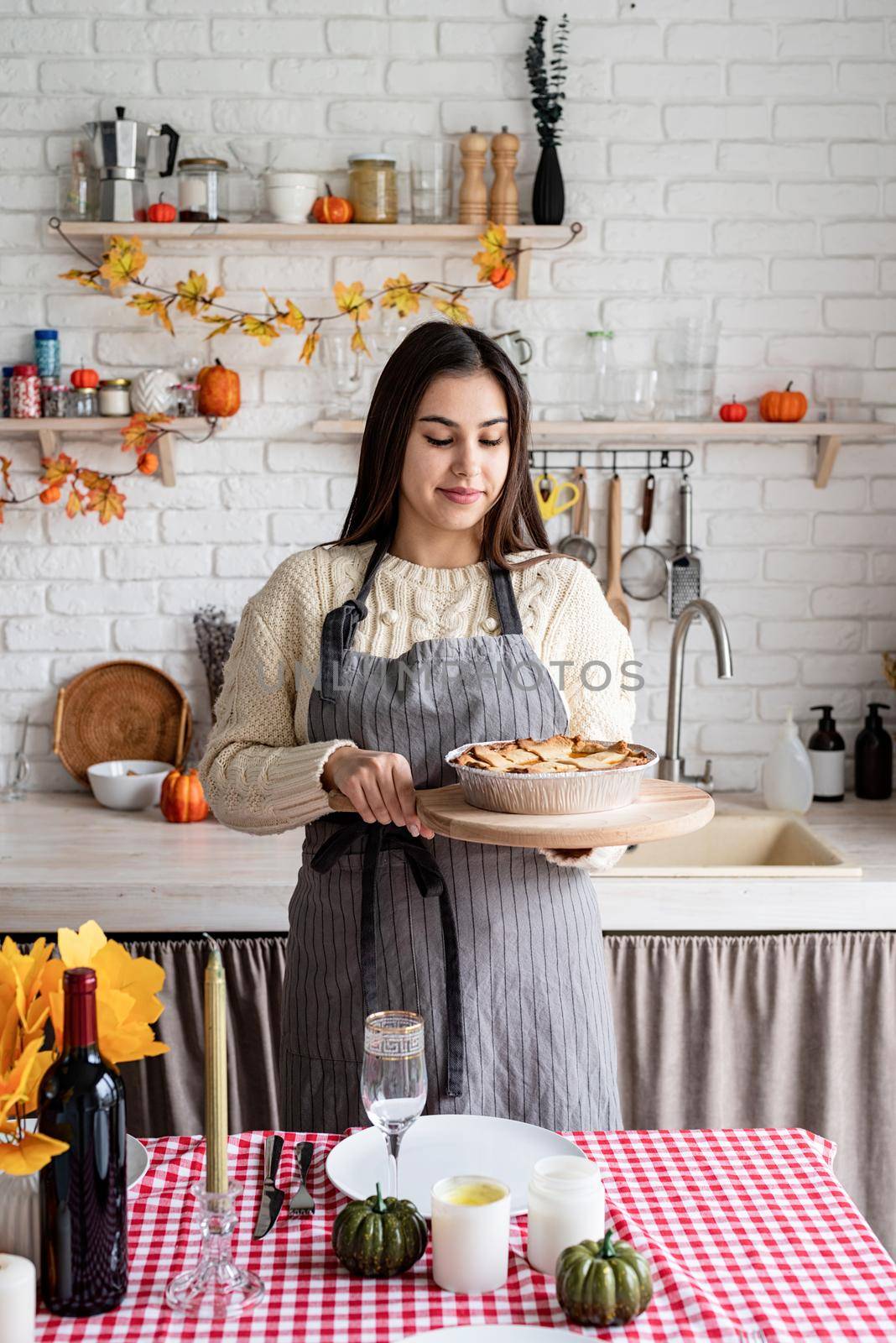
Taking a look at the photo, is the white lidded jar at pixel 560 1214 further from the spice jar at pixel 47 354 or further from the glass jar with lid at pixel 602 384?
the spice jar at pixel 47 354

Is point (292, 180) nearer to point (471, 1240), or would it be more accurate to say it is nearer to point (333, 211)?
point (333, 211)

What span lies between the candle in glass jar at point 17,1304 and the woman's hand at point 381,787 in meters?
0.62

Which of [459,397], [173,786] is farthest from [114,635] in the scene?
[459,397]

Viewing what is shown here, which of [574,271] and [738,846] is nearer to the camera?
[738,846]

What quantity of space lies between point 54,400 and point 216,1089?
2168 mm

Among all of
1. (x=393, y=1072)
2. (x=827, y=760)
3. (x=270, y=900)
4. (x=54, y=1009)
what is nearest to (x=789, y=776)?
(x=827, y=760)

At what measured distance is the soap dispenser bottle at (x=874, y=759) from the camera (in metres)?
3.03

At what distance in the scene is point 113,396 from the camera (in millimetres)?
2930

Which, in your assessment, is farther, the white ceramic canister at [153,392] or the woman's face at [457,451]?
the white ceramic canister at [153,392]

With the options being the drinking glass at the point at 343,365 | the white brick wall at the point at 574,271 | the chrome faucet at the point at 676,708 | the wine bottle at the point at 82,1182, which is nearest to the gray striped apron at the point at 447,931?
the wine bottle at the point at 82,1182

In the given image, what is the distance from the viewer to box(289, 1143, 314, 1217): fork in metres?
1.22

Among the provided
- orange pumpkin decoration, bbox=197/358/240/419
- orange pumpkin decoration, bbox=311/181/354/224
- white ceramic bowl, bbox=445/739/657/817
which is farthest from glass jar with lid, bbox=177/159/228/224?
white ceramic bowl, bbox=445/739/657/817

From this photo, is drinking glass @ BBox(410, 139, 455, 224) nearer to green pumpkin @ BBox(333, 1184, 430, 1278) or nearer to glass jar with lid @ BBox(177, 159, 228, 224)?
glass jar with lid @ BBox(177, 159, 228, 224)

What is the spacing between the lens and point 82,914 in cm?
241
